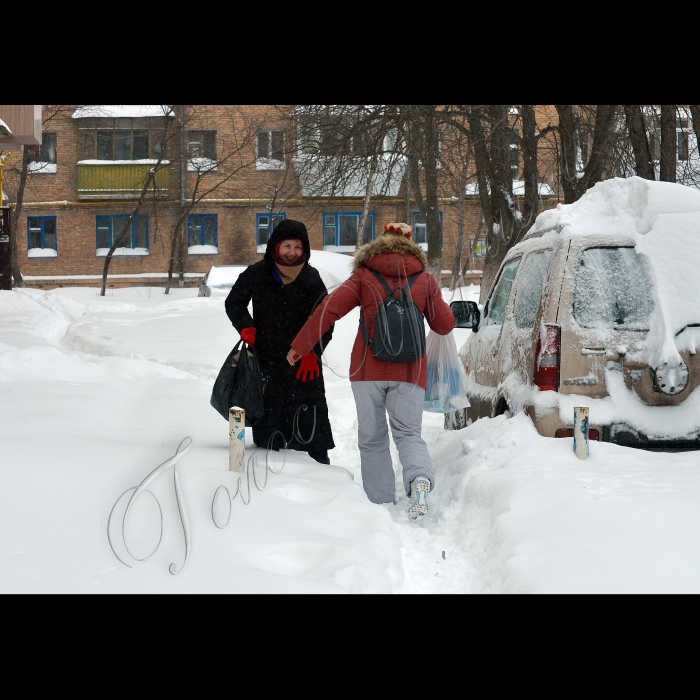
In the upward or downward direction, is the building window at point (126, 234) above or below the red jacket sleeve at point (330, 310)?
above

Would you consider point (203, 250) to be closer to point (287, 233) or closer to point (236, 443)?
point (287, 233)

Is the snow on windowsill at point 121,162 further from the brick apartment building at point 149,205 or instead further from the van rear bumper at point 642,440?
the van rear bumper at point 642,440

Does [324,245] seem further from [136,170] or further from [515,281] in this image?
[515,281]

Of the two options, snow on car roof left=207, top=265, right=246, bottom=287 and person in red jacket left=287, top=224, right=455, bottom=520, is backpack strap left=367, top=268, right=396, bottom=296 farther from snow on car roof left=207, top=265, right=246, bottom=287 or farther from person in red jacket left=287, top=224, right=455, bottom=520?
snow on car roof left=207, top=265, right=246, bottom=287

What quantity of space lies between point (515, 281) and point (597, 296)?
94 centimetres

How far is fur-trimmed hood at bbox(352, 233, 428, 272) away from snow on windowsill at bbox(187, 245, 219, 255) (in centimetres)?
2993

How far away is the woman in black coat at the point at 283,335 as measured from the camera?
560 centimetres

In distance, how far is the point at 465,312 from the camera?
6.21m

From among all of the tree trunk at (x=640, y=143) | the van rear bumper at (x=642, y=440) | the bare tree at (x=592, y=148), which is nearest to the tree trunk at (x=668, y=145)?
the tree trunk at (x=640, y=143)

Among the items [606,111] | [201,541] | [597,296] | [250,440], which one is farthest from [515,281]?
[606,111]

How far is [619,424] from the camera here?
502 centimetres

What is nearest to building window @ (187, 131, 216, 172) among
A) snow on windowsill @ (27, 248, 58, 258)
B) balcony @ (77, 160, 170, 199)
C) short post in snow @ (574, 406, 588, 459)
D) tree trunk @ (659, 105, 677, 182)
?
balcony @ (77, 160, 170, 199)

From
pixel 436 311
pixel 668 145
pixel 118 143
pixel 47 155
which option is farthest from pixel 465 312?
pixel 47 155

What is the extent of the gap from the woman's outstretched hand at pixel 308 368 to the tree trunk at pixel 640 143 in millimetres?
6945
